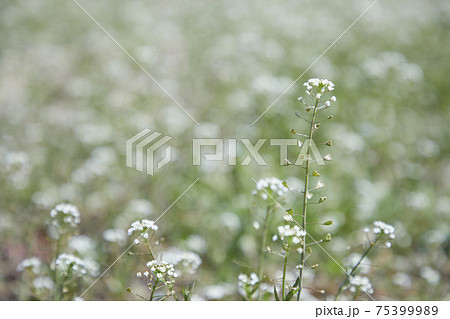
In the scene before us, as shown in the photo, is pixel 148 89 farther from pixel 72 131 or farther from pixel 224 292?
pixel 224 292

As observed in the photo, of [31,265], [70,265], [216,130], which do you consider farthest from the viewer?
[216,130]

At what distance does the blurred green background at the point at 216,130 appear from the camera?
10.9 ft

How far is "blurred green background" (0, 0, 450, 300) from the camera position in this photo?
331 cm

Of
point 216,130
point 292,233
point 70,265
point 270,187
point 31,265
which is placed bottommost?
point 31,265

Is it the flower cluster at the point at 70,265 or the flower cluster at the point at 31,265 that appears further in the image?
the flower cluster at the point at 31,265

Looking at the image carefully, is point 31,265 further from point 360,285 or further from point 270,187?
point 360,285

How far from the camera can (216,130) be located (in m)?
4.45

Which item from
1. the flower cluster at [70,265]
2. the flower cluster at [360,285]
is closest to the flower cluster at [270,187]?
the flower cluster at [360,285]

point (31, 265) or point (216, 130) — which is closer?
point (31, 265)

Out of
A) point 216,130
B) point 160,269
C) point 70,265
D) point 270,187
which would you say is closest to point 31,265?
point 70,265

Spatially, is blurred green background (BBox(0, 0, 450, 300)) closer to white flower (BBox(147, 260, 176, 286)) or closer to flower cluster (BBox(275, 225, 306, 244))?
flower cluster (BBox(275, 225, 306, 244))

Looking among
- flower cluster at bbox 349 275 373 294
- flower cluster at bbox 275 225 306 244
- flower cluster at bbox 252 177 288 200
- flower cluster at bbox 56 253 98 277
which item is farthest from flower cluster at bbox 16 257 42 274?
flower cluster at bbox 349 275 373 294

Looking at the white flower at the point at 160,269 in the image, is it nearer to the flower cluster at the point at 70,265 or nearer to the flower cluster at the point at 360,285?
the flower cluster at the point at 70,265
